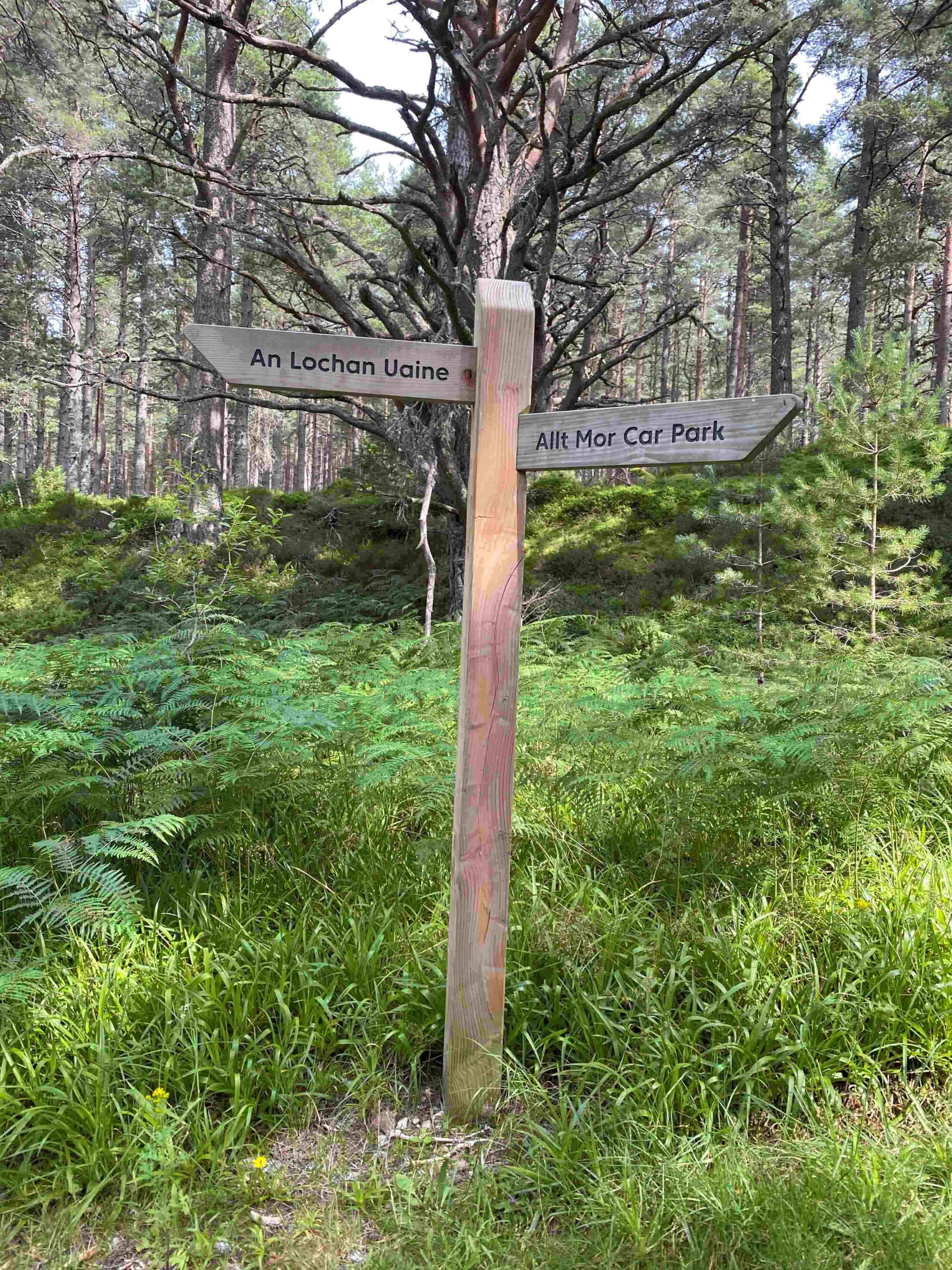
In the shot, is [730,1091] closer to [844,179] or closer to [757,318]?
[844,179]

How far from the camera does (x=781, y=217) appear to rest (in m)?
11.5

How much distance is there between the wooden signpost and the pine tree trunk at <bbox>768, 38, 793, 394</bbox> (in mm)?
11701

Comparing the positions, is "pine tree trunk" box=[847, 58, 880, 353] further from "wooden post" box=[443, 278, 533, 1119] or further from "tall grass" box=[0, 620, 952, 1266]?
"wooden post" box=[443, 278, 533, 1119]

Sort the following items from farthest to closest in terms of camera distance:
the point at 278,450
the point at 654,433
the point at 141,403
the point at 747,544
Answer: the point at 278,450, the point at 141,403, the point at 747,544, the point at 654,433

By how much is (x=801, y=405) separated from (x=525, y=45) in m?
5.08

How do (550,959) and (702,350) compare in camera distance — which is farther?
(702,350)

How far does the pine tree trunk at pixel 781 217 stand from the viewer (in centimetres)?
1206

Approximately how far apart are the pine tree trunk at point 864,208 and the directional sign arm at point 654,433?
13664 mm

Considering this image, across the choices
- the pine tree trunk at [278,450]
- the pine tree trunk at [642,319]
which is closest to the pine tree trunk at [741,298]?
the pine tree trunk at [642,319]

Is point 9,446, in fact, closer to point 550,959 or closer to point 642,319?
point 642,319

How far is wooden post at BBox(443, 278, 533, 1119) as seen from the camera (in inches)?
89.7

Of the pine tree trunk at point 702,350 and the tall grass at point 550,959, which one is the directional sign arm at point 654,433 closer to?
the tall grass at point 550,959

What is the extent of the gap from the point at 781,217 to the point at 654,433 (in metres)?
11.8

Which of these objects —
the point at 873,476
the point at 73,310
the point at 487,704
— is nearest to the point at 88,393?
the point at 73,310
